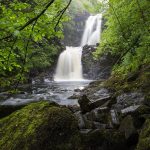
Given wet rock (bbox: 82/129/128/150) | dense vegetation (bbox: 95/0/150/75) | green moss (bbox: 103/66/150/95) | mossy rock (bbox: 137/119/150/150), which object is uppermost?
dense vegetation (bbox: 95/0/150/75)

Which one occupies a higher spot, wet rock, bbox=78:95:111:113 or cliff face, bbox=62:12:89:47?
cliff face, bbox=62:12:89:47

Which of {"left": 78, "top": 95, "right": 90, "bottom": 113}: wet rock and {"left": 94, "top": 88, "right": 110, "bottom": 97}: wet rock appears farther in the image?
{"left": 94, "top": 88, "right": 110, "bottom": 97}: wet rock

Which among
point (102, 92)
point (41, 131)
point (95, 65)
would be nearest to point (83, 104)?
point (41, 131)

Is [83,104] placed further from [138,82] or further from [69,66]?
[69,66]

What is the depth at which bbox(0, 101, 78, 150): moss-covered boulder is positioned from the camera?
191 inches

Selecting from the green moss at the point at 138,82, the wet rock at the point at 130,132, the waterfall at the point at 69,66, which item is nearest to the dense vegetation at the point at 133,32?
the wet rock at the point at 130,132

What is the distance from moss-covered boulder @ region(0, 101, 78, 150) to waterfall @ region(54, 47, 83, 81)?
100 ft

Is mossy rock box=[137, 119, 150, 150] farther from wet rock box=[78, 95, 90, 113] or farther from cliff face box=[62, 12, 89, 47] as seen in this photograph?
cliff face box=[62, 12, 89, 47]

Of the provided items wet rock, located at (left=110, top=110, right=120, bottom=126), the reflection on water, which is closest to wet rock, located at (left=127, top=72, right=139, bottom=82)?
the reflection on water

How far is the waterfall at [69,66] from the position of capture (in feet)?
121

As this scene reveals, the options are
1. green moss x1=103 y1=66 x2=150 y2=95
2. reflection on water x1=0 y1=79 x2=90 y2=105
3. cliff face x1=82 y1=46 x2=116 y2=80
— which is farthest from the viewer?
cliff face x1=82 y1=46 x2=116 y2=80

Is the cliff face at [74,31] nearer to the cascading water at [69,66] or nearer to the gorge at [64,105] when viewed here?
the cascading water at [69,66]

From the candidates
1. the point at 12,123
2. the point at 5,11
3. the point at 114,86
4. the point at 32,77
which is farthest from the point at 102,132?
the point at 32,77

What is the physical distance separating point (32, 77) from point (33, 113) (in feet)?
87.4
